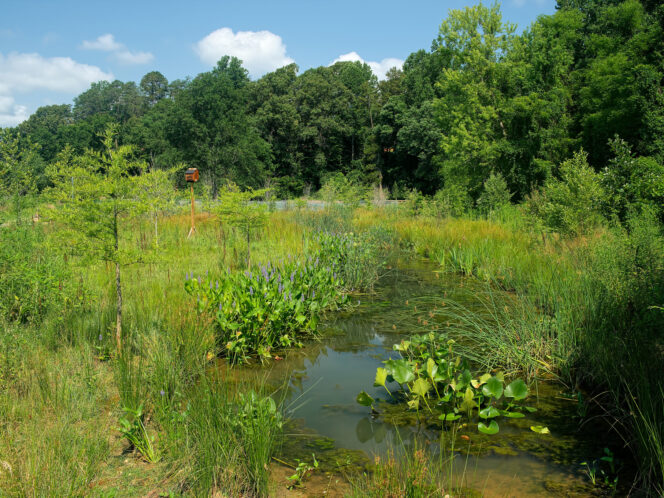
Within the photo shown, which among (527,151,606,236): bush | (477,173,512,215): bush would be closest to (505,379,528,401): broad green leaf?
(527,151,606,236): bush

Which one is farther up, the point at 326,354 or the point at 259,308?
the point at 259,308

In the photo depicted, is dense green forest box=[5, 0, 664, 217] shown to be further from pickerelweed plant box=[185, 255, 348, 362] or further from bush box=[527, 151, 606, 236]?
pickerelweed plant box=[185, 255, 348, 362]

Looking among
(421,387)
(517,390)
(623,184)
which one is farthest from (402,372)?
(623,184)

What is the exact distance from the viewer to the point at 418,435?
3143 mm

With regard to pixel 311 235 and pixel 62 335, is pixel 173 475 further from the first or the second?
pixel 311 235

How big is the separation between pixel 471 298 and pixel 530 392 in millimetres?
2782

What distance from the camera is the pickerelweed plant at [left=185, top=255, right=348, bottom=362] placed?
Answer: 443 centimetres

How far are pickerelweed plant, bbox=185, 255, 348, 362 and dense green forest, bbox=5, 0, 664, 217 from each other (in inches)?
97.1

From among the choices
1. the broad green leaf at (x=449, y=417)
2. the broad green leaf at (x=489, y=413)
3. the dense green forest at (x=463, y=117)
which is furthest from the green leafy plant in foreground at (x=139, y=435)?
the dense green forest at (x=463, y=117)

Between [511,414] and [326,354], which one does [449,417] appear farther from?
[326,354]

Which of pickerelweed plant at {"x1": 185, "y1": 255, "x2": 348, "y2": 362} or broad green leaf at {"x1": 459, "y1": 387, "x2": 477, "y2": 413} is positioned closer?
broad green leaf at {"x1": 459, "y1": 387, "x2": 477, "y2": 413}

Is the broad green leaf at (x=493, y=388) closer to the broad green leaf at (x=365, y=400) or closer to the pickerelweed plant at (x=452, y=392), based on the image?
the pickerelweed plant at (x=452, y=392)

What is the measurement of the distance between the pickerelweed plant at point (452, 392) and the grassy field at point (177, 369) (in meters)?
0.53

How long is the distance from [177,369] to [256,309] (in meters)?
1.23
